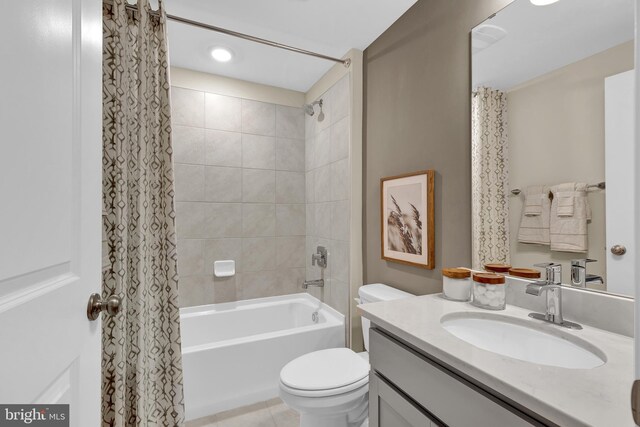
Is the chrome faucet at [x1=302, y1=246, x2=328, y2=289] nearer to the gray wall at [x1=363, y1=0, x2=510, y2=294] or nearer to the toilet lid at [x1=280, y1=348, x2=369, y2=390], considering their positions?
the gray wall at [x1=363, y1=0, x2=510, y2=294]

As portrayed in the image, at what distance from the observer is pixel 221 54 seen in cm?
224

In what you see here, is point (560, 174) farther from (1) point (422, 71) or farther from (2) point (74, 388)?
(2) point (74, 388)

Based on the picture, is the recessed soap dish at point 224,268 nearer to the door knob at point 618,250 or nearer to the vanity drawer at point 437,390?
the vanity drawer at point 437,390

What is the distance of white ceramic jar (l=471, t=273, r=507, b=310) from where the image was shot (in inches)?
43.0

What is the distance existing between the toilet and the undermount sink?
61cm

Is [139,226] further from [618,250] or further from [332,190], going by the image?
[618,250]

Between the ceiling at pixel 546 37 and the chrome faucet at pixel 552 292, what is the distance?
0.72 meters

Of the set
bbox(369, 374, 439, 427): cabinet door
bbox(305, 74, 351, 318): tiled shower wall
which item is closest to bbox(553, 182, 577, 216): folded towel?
bbox(369, 374, 439, 427): cabinet door

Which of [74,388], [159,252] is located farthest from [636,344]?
[159,252]

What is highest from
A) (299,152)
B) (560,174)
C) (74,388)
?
(299,152)

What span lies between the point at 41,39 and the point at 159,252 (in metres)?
1.01

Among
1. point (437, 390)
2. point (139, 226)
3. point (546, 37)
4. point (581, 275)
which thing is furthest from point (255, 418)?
point (546, 37)

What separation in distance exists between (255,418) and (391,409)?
49.6 inches

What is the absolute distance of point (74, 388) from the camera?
26.6 inches
